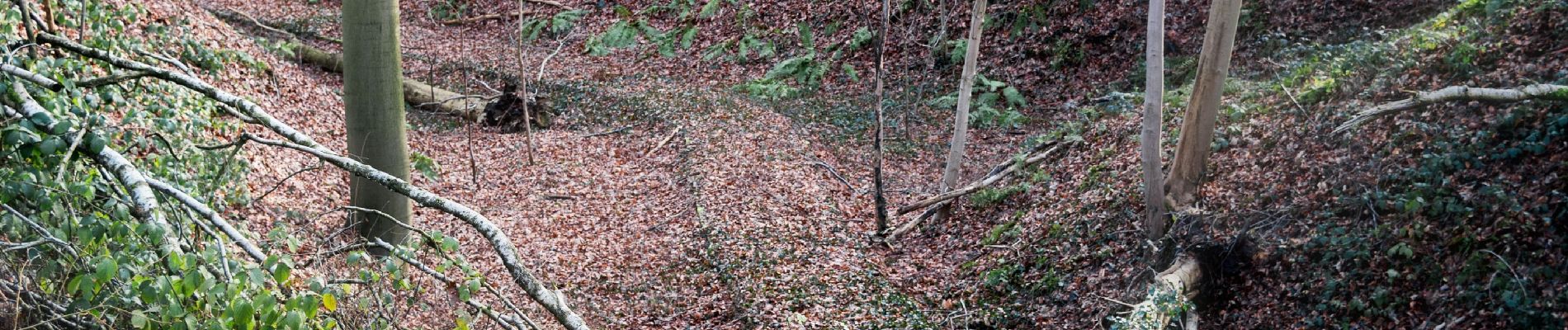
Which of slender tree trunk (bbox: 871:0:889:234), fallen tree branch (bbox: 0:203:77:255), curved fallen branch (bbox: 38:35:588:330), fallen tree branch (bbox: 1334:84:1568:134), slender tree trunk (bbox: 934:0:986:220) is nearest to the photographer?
fallen tree branch (bbox: 0:203:77:255)

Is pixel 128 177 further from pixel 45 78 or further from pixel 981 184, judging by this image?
pixel 981 184

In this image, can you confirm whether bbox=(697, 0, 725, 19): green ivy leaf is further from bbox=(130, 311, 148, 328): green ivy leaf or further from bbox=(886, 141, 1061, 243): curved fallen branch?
bbox=(130, 311, 148, 328): green ivy leaf

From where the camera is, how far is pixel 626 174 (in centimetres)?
1273

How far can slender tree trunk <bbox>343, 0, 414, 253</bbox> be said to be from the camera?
6961 millimetres

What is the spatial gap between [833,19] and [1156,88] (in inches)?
431

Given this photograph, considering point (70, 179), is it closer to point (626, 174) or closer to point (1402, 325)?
point (1402, 325)

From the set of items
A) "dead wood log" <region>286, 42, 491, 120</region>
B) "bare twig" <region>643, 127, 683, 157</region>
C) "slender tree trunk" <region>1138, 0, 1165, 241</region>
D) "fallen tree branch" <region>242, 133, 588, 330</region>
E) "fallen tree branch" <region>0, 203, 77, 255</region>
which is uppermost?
"fallen tree branch" <region>0, 203, 77, 255</region>

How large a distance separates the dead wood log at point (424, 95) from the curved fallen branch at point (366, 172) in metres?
11.6

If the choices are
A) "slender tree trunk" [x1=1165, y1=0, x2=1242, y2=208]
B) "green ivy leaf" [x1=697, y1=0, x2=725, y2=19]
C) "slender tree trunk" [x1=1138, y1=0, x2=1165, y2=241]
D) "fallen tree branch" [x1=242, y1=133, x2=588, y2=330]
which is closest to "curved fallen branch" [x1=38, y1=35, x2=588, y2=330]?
"fallen tree branch" [x1=242, y1=133, x2=588, y2=330]

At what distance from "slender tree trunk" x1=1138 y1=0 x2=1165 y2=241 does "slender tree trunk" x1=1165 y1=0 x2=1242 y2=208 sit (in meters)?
0.18

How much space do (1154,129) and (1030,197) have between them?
240cm

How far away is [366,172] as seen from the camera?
339cm

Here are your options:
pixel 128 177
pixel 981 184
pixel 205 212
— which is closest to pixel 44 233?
pixel 128 177

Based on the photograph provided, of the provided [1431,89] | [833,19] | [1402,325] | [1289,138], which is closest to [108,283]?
[1402,325]
